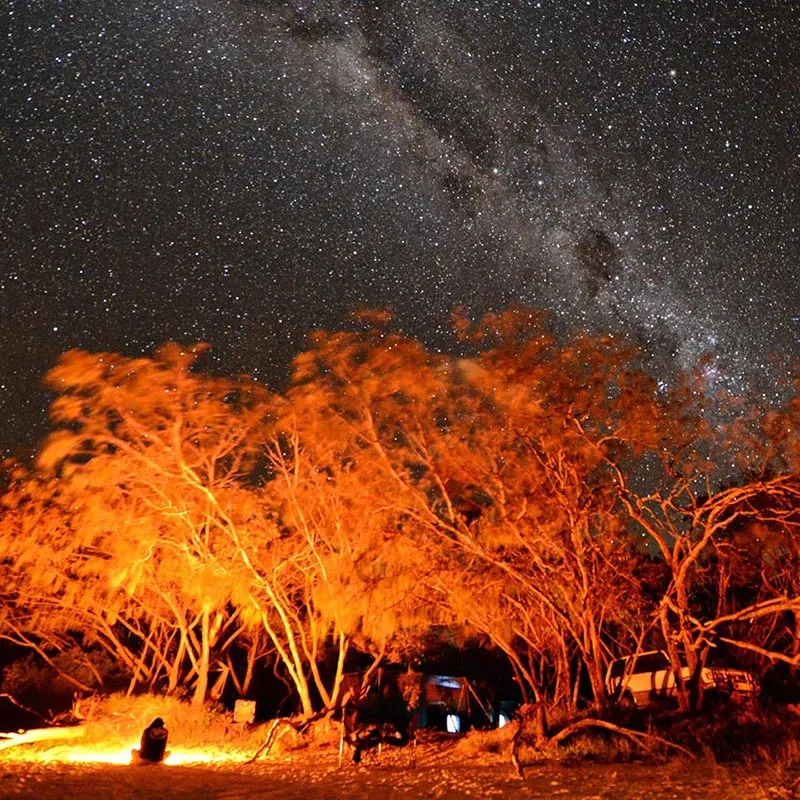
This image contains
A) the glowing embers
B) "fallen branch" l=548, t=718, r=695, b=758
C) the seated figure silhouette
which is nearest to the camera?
"fallen branch" l=548, t=718, r=695, b=758

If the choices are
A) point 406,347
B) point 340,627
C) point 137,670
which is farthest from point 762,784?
point 137,670

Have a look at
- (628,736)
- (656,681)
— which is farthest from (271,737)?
(656,681)

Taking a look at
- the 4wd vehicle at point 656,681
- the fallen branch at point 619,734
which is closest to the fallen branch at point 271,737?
the fallen branch at point 619,734

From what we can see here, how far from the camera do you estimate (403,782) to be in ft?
33.7

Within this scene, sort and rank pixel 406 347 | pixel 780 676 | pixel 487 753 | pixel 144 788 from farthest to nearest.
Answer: pixel 780 676 → pixel 406 347 → pixel 487 753 → pixel 144 788

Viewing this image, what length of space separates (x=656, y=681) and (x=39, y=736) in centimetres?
1339

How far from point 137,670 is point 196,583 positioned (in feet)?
27.2

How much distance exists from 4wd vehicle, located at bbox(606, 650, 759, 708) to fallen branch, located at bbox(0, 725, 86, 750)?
30.6ft

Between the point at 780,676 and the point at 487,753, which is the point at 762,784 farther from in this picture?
the point at 780,676

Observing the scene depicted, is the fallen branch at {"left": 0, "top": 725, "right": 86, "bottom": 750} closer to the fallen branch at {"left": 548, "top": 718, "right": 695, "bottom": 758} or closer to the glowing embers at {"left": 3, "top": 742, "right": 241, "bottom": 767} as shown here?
the glowing embers at {"left": 3, "top": 742, "right": 241, "bottom": 767}

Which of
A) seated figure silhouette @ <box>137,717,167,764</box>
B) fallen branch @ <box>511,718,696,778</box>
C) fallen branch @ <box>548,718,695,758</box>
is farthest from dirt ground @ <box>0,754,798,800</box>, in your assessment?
seated figure silhouette @ <box>137,717,167,764</box>

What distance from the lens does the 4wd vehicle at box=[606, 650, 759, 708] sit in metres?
15.7

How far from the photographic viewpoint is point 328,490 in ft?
55.6

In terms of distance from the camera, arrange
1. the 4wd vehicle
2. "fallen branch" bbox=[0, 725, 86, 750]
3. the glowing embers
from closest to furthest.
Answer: the glowing embers, "fallen branch" bbox=[0, 725, 86, 750], the 4wd vehicle
